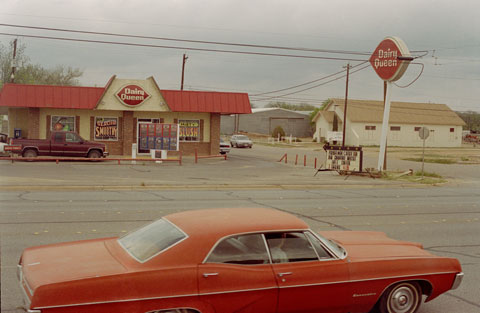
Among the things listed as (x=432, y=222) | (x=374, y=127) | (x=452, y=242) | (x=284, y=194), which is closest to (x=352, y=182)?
(x=284, y=194)

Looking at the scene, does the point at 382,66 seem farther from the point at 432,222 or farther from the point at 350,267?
the point at 350,267

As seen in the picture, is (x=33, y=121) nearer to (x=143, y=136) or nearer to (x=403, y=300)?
(x=143, y=136)

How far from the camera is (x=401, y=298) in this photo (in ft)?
19.5

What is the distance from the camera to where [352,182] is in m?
24.4

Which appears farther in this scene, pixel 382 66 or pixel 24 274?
pixel 382 66

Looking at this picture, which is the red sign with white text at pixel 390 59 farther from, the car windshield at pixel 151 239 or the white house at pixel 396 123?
the white house at pixel 396 123

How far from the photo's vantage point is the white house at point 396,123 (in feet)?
241

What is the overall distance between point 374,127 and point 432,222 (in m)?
63.0

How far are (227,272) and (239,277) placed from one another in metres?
0.14

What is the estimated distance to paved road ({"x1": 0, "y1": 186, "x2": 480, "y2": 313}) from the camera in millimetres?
8684

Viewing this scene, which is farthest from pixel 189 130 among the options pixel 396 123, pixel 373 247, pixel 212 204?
pixel 396 123

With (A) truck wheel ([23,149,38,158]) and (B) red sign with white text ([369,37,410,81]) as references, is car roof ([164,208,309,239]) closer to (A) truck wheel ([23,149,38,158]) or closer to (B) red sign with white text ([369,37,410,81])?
(B) red sign with white text ([369,37,410,81])

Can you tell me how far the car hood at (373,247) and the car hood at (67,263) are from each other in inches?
106

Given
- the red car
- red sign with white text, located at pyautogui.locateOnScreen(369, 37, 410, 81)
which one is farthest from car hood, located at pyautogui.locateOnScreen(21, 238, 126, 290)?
red sign with white text, located at pyautogui.locateOnScreen(369, 37, 410, 81)
